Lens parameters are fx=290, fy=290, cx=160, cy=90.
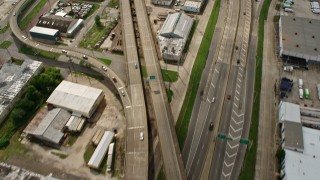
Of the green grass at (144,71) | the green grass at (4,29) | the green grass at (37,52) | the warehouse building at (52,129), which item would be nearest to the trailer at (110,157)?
the warehouse building at (52,129)

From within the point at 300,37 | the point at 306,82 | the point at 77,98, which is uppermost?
the point at 300,37

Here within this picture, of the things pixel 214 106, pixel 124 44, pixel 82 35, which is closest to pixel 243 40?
pixel 214 106

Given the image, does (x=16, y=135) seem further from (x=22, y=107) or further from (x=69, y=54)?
(x=69, y=54)

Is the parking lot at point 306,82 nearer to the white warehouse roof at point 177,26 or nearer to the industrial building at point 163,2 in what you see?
the white warehouse roof at point 177,26

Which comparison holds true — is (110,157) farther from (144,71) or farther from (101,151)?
(144,71)

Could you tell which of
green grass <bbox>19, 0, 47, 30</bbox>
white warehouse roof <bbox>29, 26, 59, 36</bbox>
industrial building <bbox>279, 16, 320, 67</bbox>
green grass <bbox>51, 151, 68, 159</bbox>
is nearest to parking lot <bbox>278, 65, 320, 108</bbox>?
industrial building <bbox>279, 16, 320, 67</bbox>

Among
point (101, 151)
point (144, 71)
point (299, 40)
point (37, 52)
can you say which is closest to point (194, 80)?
point (144, 71)
